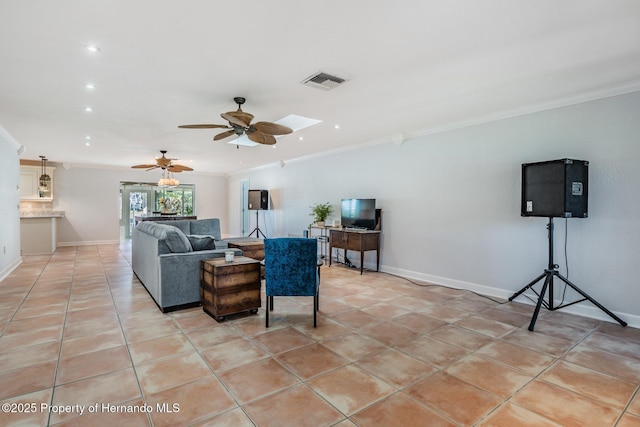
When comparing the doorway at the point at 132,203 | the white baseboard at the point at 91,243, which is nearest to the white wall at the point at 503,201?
the doorway at the point at 132,203

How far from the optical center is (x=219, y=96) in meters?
3.68

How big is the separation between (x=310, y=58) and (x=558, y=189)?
2.79 metres

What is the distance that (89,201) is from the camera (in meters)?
9.90

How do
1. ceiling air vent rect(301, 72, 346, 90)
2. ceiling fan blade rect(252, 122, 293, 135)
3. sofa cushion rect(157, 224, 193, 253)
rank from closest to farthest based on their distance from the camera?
1. ceiling air vent rect(301, 72, 346, 90)
2. ceiling fan blade rect(252, 122, 293, 135)
3. sofa cushion rect(157, 224, 193, 253)

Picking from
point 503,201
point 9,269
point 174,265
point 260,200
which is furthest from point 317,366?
point 260,200

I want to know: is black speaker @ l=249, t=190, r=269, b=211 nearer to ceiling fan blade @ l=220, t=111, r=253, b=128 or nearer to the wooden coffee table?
the wooden coffee table

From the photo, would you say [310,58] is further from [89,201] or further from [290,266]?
[89,201]

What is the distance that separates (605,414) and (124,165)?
11075 mm

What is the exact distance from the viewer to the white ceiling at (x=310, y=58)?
2105mm

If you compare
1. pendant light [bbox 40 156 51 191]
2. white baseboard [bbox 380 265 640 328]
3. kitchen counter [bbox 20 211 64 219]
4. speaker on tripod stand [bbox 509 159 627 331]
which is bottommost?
white baseboard [bbox 380 265 640 328]

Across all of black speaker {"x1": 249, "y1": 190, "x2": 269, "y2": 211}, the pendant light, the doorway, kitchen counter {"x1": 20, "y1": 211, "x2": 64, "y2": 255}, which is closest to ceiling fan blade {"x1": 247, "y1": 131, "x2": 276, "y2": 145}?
black speaker {"x1": 249, "y1": 190, "x2": 269, "y2": 211}

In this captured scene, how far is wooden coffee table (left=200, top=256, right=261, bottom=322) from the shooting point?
134 inches

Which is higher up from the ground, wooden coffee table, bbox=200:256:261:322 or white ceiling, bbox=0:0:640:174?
white ceiling, bbox=0:0:640:174

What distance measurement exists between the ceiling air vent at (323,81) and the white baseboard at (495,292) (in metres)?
3.35
